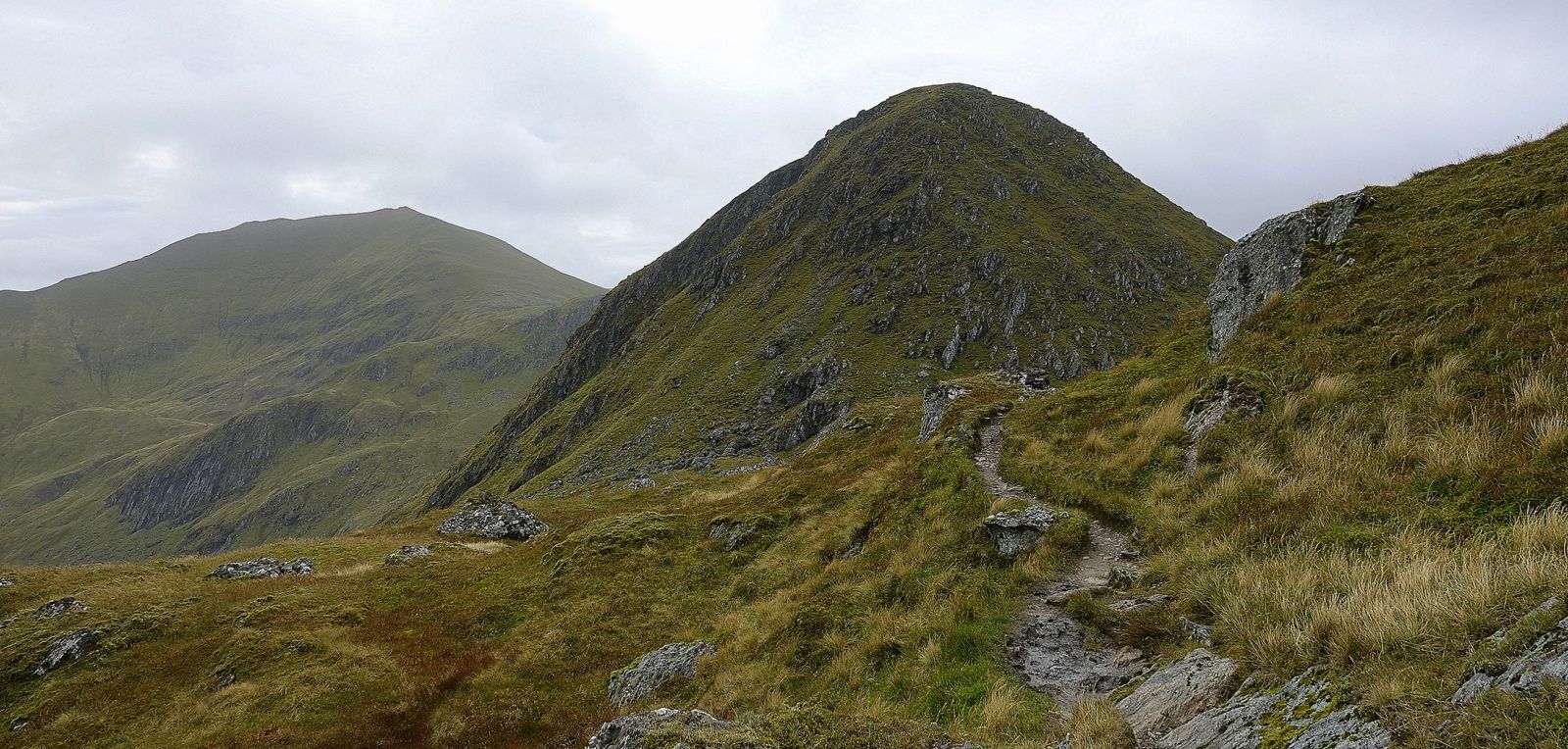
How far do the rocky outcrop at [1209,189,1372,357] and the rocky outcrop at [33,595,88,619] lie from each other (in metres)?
47.7

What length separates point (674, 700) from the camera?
15156 millimetres

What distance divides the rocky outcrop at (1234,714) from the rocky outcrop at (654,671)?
11.9 meters

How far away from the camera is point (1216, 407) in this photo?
14945mm

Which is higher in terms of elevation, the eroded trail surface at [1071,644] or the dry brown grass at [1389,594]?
the dry brown grass at [1389,594]

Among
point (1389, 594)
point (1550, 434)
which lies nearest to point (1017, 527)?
point (1389, 594)

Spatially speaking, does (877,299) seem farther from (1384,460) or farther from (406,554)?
(1384,460)

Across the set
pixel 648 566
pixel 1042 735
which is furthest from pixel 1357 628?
pixel 648 566

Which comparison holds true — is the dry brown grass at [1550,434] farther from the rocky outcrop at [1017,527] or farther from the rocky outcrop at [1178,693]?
the rocky outcrop at [1017,527]

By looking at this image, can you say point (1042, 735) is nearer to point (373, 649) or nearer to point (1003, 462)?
point (1003, 462)

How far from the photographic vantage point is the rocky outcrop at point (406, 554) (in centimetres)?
3569

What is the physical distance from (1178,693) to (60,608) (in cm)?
4284

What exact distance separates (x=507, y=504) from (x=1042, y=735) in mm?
46425

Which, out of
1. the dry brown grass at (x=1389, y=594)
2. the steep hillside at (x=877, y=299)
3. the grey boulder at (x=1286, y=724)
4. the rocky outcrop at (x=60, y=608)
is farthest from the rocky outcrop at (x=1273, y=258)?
the steep hillside at (x=877, y=299)

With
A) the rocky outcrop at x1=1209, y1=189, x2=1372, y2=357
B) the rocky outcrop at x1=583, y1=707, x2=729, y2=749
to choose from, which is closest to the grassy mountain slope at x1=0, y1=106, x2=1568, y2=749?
the rocky outcrop at x1=583, y1=707, x2=729, y2=749
